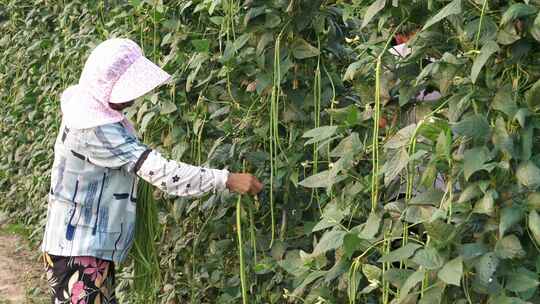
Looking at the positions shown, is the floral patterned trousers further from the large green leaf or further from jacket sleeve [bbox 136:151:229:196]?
the large green leaf

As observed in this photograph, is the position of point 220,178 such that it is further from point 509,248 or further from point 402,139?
point 509,248

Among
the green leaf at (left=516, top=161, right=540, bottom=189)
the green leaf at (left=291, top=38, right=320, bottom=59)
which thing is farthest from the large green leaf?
the green leaf at (left=291, top=38, right=320, bottom=59)

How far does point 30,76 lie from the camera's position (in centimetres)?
547

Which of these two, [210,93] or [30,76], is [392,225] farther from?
[30,76]

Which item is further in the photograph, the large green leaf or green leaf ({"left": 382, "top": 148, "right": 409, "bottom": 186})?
green leaf ({"left": 382, "top": 148, "right": 409, "bottom": 186})

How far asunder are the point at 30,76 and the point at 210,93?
8.65 ft

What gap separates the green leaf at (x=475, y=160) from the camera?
1749mm

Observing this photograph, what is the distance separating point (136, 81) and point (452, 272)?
4.48 feet

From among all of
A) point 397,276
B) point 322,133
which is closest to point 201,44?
point 322,133

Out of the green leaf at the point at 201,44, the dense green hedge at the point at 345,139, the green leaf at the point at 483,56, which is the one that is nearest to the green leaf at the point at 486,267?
the dense green hedge at the point at 345,139

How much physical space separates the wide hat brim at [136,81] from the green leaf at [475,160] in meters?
1.26

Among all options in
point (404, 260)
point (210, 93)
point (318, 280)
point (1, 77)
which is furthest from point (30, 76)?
point (404, 260)

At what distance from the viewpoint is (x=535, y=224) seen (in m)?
1.70

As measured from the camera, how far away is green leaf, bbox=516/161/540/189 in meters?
1.70
